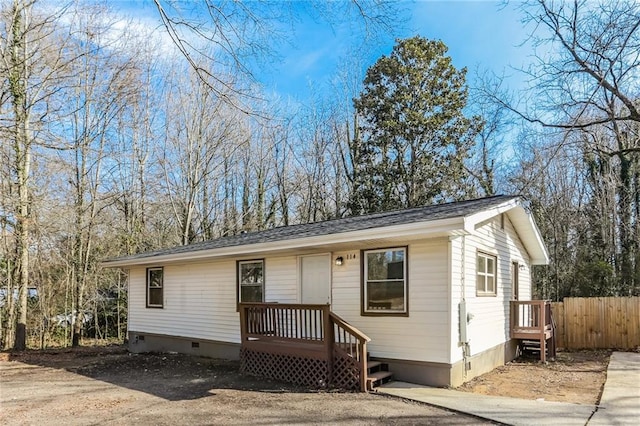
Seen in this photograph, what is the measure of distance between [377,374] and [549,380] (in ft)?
11.1

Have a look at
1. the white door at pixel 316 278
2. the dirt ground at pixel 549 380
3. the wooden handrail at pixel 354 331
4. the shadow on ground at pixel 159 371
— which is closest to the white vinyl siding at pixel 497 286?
the dirt ground at pixel 549 380

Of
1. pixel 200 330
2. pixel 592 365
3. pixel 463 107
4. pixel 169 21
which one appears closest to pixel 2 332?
pixel 200 330

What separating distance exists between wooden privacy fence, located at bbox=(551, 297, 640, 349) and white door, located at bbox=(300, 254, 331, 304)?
7.51m

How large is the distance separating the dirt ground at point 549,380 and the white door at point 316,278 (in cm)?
288

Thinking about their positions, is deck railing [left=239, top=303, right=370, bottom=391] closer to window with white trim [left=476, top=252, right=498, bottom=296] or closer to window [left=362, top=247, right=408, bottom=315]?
window [left=362, top=247, right=408, bottom=315]

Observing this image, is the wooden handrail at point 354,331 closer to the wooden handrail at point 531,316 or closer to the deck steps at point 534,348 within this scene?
the wooden handrail at point 531,316

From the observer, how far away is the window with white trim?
28.5ft

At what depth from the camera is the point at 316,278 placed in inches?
351

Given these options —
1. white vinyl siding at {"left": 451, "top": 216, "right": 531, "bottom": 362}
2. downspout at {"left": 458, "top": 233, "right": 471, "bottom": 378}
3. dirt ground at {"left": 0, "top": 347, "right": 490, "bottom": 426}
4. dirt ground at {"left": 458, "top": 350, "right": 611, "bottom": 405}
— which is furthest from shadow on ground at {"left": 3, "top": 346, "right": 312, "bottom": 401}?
dirt ground at {"left": 458, "top": 350, "right": 611, "bottom": 405}

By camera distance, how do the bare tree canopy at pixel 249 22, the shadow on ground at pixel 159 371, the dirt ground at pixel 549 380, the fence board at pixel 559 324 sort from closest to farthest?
the bare tree canopy at pixel 249 22, the dirt ground at pixel 549 380, the shadow on ground at pixel 159 371, the fence board at pixel 559 324

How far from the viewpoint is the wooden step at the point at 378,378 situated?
7.04m

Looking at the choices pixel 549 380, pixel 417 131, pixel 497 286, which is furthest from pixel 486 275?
pixel 417 131

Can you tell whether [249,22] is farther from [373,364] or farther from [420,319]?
[373,364]

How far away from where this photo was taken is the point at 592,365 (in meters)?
10.1
